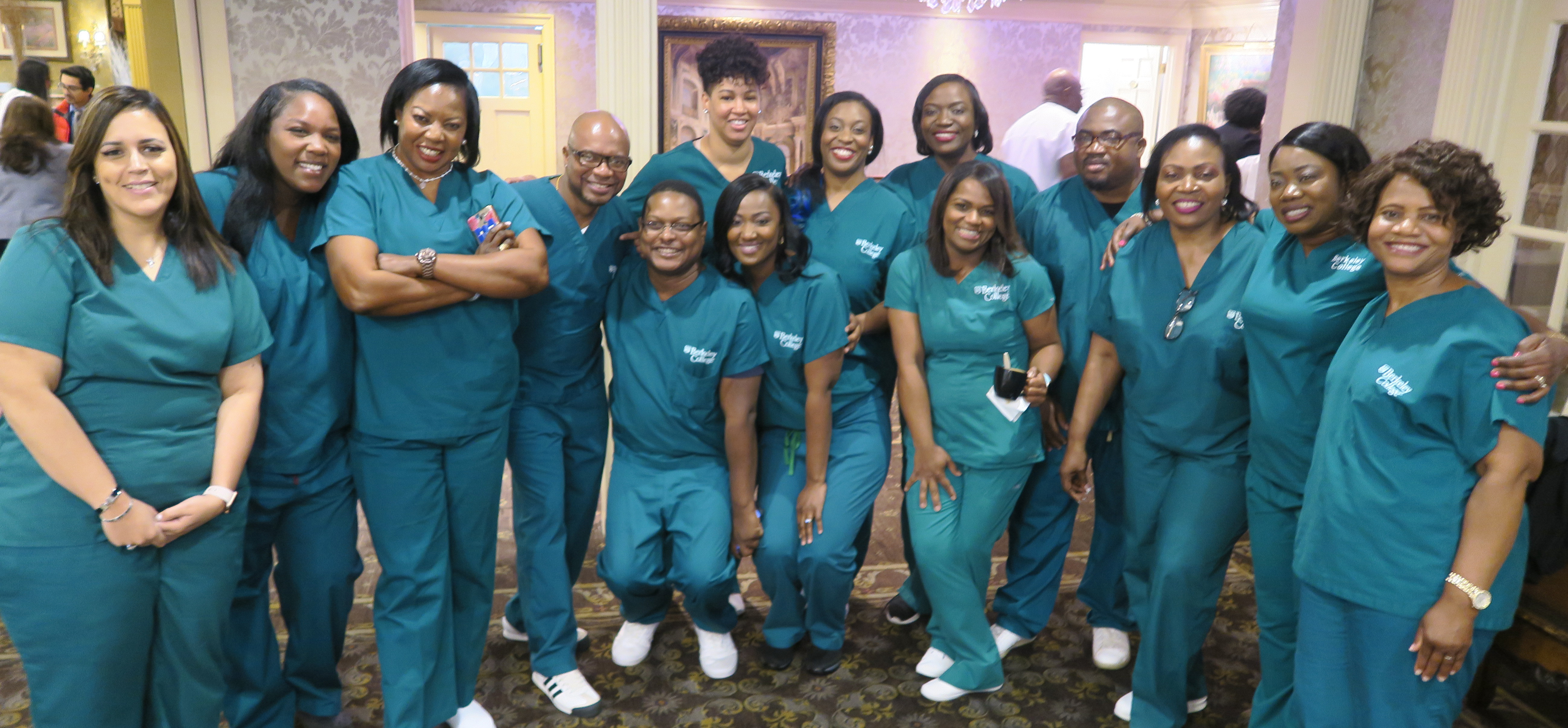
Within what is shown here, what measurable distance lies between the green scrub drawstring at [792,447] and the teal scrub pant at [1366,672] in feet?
4.00

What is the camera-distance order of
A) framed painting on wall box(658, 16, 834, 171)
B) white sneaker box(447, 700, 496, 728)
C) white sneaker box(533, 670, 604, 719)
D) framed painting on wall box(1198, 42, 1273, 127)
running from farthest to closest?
framed painting on wall box(1198, 42, 1273, 127) → framed painting on wall box(658, 16, 834, 171) → white sneaker box(533, 670, 604, 719) → white sneaker box(447, 700, 496, 728)

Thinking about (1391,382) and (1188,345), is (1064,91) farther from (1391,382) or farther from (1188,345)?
(1391,382)

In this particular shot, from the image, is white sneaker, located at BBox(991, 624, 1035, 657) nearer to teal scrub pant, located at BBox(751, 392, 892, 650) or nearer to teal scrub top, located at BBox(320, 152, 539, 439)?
teal scrub pant, located at BBox(751, 392, 892, 650)

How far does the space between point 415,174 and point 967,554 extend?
1.52 m

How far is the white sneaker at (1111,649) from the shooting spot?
9.14 ft

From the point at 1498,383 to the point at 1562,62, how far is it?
205 cm

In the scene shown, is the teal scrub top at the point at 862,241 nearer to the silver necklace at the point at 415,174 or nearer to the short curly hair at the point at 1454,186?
the silver necklace at the point at 415,174

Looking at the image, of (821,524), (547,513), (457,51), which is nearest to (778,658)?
(821,524)

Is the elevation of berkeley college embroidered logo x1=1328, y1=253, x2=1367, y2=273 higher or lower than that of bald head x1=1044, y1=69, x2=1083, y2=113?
lower

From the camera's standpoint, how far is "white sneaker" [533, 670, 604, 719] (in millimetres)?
2521

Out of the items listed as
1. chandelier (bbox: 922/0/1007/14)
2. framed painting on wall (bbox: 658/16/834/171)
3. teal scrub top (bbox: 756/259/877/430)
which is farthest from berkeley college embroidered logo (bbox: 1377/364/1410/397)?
framed painting on wall (bbox: 658/16/834/171)

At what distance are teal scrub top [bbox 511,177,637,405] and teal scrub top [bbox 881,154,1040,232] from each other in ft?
2.57

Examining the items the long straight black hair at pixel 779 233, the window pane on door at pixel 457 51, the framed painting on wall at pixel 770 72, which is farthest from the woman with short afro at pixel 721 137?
the window pane on door at pixel 457 51

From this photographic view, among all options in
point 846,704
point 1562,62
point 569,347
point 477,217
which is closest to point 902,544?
point 846,704
